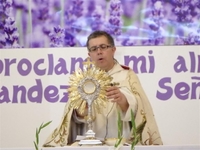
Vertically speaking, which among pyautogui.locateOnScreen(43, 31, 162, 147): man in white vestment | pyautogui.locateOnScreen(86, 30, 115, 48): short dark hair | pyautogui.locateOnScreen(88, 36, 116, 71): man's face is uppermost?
pyautogui.locateOnScreen(86, 30, 115, 48): short dark hair

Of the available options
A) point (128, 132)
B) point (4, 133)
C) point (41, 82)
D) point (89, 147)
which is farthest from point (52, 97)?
point (89, 147)

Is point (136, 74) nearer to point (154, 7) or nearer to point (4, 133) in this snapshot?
point (154, 7)

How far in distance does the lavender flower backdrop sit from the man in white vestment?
0.37 meters

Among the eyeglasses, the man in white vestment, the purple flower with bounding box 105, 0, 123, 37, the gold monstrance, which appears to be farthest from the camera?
the purple flower with bounding box 105, 0, 123, 37

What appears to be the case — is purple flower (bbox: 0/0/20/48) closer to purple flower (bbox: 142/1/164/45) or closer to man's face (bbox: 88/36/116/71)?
man's face (bbox: 88/36/116/71)

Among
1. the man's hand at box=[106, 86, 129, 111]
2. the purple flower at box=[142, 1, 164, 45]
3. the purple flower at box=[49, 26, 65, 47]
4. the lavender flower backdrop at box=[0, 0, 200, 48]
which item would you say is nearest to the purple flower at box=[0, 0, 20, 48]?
the lavender flower backdrop at box=[0, 0, 200, 48]

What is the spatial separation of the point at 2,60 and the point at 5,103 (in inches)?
14.0

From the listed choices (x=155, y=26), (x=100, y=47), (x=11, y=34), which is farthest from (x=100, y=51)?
(x=11, y=34)

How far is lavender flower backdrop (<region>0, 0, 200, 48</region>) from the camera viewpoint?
4266 mm

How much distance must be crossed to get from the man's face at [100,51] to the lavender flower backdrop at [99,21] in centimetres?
42

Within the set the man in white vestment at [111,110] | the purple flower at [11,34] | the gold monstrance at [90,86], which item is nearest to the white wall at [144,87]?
the purple flower at [11,34]

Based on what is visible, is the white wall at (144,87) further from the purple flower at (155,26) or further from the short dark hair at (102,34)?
the short dark hair at (102,34)

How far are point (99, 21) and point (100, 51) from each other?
0.52 meters

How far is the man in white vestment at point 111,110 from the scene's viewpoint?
3.56 m
